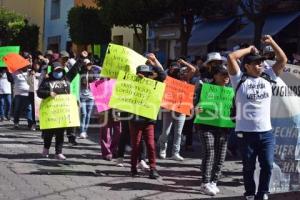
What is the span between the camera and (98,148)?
11.7 metres

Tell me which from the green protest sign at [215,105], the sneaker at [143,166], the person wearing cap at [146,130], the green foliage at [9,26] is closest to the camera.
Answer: the green protest sign at [215,105]

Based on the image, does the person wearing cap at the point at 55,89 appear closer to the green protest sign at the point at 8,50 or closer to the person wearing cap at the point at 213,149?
the person wearing cap at the point at 213,149

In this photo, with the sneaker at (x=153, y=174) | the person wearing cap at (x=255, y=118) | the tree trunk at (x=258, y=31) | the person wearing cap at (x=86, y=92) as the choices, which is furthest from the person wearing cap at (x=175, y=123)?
the tree trunk at (x=258, y=31)

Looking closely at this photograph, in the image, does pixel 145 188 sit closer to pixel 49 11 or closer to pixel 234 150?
pixel 234 150

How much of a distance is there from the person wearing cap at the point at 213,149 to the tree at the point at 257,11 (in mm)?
9033

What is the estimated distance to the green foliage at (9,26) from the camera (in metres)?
34.2

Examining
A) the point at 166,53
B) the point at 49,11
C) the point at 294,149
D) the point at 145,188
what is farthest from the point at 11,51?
the point at 49,11

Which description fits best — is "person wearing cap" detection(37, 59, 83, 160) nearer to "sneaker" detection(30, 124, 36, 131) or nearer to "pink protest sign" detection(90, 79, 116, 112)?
"pink protest sign" detection(90, 79, 116, 112)

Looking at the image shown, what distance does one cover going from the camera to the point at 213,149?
7520 millimetres

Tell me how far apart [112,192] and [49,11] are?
1262 inches

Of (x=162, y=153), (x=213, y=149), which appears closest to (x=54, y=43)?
(x=162, y=153)

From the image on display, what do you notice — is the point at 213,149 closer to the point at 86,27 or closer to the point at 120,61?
the point at 120,61

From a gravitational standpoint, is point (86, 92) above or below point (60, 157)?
above

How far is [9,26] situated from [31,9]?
681 cm
